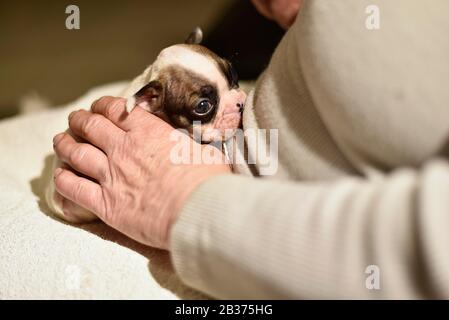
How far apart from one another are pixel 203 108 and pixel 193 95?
0.10 ft

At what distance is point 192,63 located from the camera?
1006 millimetres

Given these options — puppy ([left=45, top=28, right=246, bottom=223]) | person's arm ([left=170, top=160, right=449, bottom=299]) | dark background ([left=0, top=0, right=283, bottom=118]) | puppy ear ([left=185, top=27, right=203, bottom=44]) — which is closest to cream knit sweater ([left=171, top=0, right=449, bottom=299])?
person's arm ([left=170, top=160, right=449, bottom=299])

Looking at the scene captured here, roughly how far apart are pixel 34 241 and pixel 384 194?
1.81 feet

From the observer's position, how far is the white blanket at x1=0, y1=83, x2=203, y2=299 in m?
0.72

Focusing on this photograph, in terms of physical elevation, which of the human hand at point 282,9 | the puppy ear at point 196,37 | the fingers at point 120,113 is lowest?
the fingers at point 120,113

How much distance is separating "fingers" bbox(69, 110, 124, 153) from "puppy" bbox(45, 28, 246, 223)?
0.30ft

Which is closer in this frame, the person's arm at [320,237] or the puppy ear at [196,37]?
the person's arm at [320,237]

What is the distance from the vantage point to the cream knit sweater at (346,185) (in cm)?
54

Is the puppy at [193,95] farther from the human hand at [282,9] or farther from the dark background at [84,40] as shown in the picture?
the dark background at [84,40]

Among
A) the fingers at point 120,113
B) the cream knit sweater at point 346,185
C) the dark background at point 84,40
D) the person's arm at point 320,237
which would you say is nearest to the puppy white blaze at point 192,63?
the fingers at point 120,113

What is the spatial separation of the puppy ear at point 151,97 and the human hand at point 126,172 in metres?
0.03

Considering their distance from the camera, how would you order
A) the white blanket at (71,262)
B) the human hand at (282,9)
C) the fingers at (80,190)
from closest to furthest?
the white blanket at (71,262) < the fingers at (80,190) < the human hand at (282,9)

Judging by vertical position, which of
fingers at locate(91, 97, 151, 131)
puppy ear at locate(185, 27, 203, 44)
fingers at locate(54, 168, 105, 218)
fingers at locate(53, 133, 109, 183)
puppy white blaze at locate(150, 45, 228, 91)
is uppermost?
puppy ear at locate(185, 27, 203, 44)

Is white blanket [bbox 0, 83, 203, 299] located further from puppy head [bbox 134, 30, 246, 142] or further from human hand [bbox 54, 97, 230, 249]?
puppy head [bbox 134, 30, 246, 142]
